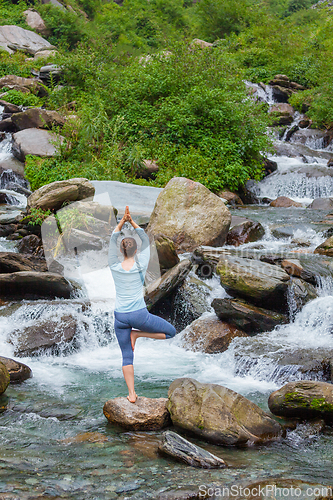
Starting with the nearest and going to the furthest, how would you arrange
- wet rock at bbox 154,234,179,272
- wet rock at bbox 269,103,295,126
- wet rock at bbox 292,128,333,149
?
wet rock at bbox 154,234,179,272
wet rock at bbox 292,128,333,149
wet rock at bbox 269,103,295,126

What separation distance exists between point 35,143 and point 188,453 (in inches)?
573

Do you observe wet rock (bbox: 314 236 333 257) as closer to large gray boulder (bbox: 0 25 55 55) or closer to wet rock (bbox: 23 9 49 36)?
large gray boulder (bbox: 0 25 55 55)

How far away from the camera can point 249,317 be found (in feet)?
22.9

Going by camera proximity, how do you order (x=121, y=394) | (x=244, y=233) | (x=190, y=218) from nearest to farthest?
1. (x=121, y=394)
2. (x=190, y=218)
3. (x=244, y=233)

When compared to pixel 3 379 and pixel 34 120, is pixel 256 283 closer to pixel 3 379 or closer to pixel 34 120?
pixel 3 379

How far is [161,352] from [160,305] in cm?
109

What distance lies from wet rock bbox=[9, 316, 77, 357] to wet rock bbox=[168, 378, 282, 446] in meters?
3.11

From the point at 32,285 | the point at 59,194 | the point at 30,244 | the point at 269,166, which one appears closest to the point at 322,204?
the point at 269,166

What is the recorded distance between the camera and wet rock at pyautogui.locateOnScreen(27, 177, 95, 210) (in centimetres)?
1052

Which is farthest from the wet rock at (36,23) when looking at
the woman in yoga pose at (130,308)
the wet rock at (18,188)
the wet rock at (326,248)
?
the woman in yoga pose at (130,308)

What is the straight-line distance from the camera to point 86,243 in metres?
10.1

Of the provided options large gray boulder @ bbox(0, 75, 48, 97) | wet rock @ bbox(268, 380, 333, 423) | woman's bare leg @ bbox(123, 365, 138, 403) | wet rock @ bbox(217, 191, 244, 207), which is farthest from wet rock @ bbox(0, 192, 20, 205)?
large gray boulder @ bbox(0, 75, 48, 97)

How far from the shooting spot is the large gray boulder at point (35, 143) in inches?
604

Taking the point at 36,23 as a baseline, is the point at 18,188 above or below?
below
